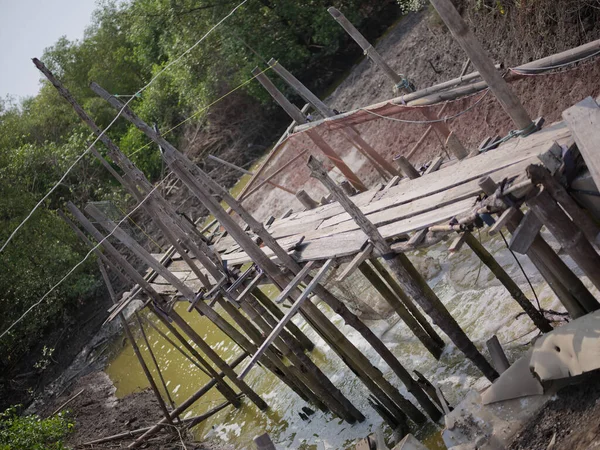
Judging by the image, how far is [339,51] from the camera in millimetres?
23875

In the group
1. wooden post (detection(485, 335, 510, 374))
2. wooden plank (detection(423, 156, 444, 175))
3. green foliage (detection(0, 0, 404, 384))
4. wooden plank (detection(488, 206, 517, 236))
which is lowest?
wooden post (detection(485, 335, 510, 374))

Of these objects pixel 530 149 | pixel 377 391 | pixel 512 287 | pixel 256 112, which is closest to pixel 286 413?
pixel 377 391

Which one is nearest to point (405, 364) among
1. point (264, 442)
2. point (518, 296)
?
point (518, 296)

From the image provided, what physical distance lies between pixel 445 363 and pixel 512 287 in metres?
1.58

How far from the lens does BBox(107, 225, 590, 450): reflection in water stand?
379 inches

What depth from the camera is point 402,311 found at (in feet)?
33.9

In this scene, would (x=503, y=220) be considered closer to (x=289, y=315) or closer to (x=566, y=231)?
(x=566, y=231)

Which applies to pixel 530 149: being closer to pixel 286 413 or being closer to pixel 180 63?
pixel 286 413

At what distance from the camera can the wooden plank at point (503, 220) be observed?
6707 millimetres

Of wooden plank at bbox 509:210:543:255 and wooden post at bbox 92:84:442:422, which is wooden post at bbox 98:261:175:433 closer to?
wooden post at bbox 92:84:442:422

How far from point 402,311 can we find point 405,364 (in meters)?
1.06

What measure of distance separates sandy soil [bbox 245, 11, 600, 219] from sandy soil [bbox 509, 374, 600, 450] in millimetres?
5358

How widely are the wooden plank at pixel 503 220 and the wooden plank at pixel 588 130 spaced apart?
782 mm

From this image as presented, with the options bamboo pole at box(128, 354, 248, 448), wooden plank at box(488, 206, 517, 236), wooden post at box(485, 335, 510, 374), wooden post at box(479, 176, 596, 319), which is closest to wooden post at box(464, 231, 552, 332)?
wooden post at box(485, 335, 510, 374)
